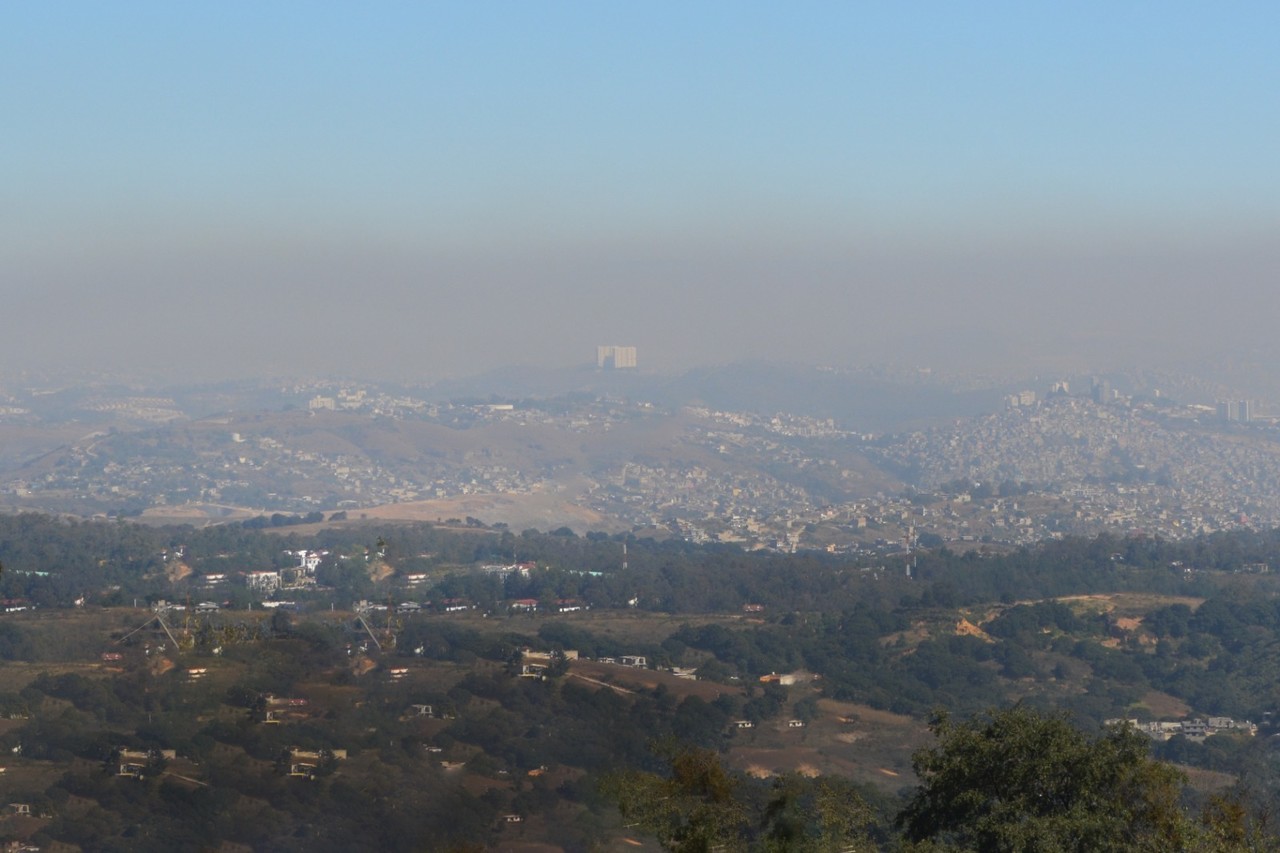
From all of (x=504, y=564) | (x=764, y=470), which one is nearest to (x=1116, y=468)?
(x=764, y=470)

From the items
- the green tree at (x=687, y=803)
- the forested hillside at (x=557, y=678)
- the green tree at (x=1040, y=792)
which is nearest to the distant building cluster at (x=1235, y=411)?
the forested hillside at (x=557, y=678)

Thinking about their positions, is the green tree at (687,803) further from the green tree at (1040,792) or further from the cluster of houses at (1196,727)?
the cluster of houses at (1196,727)

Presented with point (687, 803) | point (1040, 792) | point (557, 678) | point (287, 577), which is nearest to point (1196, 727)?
point (557, 678)

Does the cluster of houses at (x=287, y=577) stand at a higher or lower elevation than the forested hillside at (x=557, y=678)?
lower

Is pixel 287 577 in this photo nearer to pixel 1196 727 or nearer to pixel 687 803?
pixel 1196 727

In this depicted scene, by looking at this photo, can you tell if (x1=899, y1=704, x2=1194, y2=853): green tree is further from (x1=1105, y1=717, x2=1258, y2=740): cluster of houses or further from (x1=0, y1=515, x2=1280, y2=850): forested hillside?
(x1=1105, y1=717, x2=1258, y2=740): cluster of houses

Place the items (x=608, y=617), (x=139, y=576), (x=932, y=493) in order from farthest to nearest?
(x=932, y=493) → (x=139, y=576) → (x=608, y=617)

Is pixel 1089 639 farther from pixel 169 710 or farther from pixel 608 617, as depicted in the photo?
pixel 169 710
